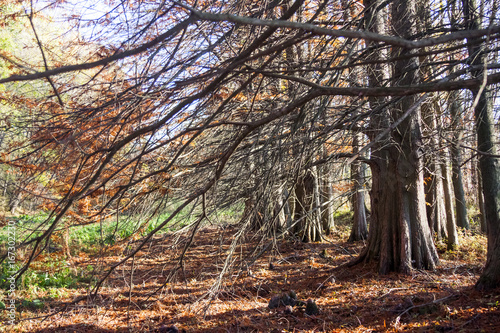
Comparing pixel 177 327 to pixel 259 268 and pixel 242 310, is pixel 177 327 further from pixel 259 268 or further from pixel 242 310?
pixel 259 268

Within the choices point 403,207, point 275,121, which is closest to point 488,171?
point 403,207

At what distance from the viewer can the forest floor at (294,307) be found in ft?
13.8

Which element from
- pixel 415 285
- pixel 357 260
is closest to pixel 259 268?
pixel 357 260

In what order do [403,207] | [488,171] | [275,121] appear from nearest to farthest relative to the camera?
[275,121]
[488,171]
[403,207]

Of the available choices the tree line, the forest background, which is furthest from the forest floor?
the tree line

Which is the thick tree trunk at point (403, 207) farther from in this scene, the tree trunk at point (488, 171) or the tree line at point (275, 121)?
the tree trunk at point (488, 171)

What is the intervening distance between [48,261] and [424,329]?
315 inches

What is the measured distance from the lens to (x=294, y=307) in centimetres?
563

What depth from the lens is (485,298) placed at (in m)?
4.42

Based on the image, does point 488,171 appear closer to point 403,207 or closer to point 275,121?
point 403,207

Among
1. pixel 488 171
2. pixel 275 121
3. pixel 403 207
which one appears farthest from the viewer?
pixel 403 207

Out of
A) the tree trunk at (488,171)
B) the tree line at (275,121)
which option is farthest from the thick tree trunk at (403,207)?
the tree trunk at (488,171)

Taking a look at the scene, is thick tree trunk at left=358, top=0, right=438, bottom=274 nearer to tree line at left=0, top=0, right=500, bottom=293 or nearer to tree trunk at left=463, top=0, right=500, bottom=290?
tree line at left=0, top=0, right=500, bottom=293

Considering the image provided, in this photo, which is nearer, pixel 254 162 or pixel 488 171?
pixel 254 162
